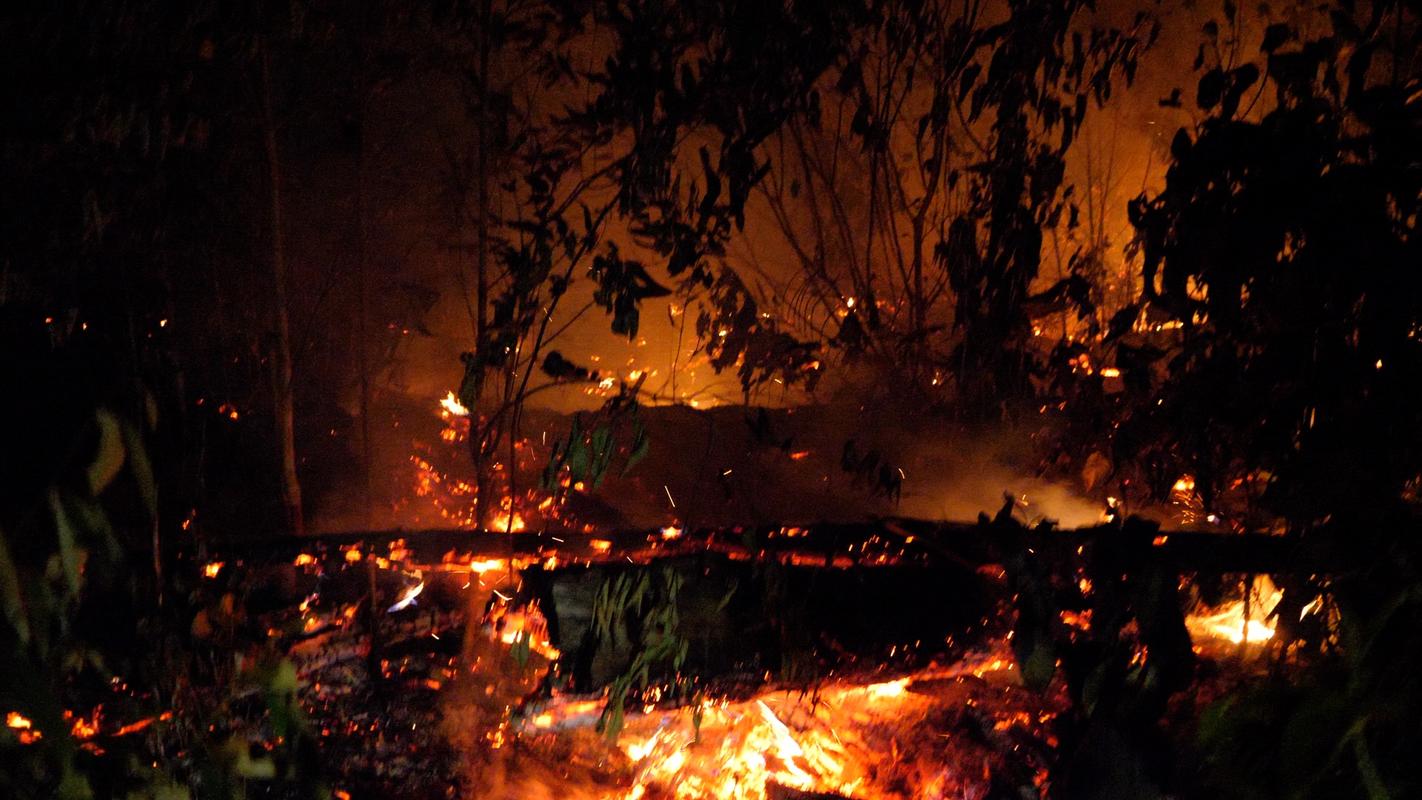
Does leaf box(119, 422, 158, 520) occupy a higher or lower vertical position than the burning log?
higher

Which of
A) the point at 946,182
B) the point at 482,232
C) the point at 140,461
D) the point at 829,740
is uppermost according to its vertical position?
the point at 946,182

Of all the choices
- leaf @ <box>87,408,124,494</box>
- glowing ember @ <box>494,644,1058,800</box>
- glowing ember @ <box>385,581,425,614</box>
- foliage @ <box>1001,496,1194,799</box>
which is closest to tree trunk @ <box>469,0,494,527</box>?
glowing ember @ <box>385,581,425,614</box>

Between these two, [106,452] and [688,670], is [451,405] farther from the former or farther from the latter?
[106,452]

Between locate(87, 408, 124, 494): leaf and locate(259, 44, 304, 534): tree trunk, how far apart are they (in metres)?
2.20

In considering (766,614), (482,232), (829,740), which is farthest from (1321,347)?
(482,232)

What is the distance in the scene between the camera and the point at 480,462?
3.84 meters

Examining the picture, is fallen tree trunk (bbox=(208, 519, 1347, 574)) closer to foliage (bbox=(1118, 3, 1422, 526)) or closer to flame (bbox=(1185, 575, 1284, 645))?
foliage (bbox=(1118, 3, 1422, 526))

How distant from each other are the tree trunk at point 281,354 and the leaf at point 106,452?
2.20m

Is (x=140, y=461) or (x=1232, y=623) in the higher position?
(x=140, y=461)

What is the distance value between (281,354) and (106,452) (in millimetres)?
2388

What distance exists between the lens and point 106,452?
1.73 metres

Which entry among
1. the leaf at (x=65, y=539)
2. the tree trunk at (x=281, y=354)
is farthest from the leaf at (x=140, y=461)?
the tree trunk at (x=281, y=354)

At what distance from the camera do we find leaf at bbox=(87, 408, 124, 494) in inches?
67.7

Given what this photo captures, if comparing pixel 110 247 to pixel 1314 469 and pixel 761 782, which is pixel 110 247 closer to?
pixel 761 782
